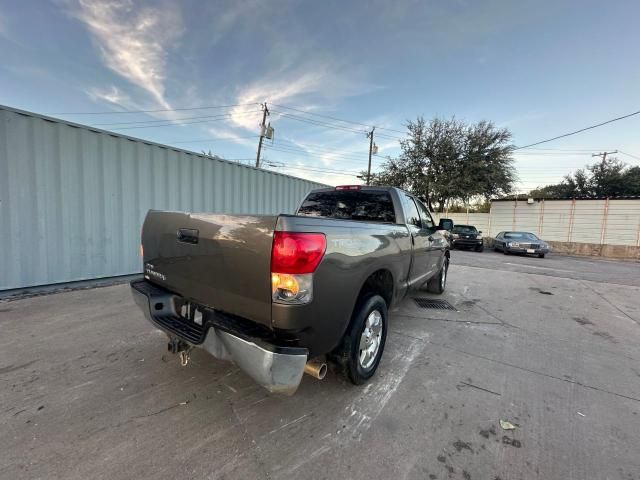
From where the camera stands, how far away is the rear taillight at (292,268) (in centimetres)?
167

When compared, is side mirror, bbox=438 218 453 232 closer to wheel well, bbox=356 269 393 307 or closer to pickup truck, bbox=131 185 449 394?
pickup truck, bbox=131 185 449 394

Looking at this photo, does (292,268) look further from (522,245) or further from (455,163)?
(455,163)

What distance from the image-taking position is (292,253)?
1674 millimetres

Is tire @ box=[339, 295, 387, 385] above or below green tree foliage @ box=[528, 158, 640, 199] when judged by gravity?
below

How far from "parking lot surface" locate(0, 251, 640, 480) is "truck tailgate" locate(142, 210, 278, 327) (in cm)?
85

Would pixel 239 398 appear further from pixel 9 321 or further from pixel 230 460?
pixel 9 321

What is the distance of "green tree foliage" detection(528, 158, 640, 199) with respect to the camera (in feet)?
83.8

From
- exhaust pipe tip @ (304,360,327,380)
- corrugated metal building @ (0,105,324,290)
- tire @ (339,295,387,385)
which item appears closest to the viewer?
exhaust pipe tip @ (304,360,327,380)

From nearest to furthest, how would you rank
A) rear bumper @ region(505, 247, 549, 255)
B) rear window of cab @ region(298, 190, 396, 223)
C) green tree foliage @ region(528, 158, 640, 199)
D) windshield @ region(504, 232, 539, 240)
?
rear window of cab @ region(298, 190, 396, 223)
rear bumper @ region(505, 247, 549, 255)
windshield @ region(504, 232, 539, 240)
green tree foliage @ region(528, 158, 640, 199)

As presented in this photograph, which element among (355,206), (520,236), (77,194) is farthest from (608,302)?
(520,236)

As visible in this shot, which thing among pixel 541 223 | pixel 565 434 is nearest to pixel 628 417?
pixel 565 434

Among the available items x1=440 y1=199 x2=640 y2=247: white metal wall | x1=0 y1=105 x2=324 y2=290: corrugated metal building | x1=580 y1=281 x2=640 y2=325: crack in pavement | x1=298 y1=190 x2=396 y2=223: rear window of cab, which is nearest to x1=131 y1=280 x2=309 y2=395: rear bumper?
x1=298 y1=190 x2=396 y2=223: rear window of cab

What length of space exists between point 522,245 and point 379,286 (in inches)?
598

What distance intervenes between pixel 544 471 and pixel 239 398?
210cm
